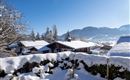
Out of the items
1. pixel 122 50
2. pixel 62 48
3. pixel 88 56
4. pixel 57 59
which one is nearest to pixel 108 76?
pixel 88 56

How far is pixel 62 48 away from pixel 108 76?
21.3 m

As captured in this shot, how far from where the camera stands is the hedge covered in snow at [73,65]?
44.7ft

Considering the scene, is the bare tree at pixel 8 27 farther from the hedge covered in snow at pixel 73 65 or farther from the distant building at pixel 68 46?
the distant building at pixel 68 46

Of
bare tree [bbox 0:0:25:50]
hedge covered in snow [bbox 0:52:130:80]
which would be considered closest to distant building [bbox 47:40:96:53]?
hedge covered in snow [bbox 0:52:130:80]

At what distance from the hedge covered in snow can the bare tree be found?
205 centimetres

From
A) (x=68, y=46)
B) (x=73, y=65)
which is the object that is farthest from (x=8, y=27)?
(x=68, y=46)

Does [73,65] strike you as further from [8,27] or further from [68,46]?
[68,46]

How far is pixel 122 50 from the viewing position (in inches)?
715

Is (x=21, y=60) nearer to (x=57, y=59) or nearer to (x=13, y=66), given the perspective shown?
(x=13, y=66)

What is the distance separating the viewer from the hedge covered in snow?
13.6m

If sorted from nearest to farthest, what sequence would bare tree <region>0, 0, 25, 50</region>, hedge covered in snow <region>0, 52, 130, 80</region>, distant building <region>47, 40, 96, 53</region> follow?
bare tree <region>0, 0, 25, 50</region> → hedge covered in snow <region>0, 52, 130, 80</region> → distant building <region>47, 40, 96, 53</region>

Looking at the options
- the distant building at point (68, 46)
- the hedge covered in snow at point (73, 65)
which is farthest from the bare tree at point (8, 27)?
the distant building at point (68, 46)

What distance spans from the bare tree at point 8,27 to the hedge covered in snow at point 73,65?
2.05 m

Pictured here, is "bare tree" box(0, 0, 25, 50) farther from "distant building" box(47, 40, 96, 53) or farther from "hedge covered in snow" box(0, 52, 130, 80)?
"distant building" box(47, 40, 96, 53)
